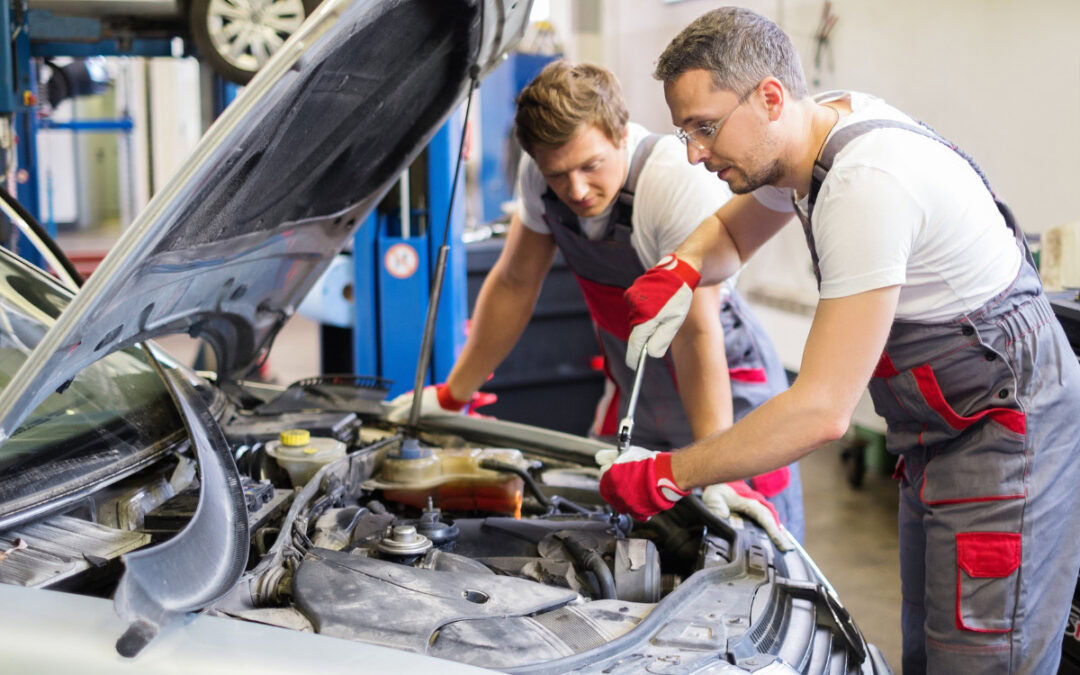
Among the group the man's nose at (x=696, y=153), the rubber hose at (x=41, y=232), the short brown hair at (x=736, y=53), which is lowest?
the rubber hose at (x=41, y=232)

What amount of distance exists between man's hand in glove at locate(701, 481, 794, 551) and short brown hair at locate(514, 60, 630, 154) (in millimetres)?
804

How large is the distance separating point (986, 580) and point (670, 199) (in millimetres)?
1050

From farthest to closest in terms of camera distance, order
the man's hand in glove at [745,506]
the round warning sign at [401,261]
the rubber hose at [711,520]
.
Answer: the round warning sign at [401,261] < the man's hand in glove at [745,506] < the rubber hose at [711,520]

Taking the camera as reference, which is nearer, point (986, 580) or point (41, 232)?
point (986, 580)

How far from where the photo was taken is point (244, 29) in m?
3.67

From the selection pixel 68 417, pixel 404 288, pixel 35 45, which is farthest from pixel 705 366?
pixel 35 45

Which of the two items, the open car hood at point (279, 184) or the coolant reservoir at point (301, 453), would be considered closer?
the open car hood at point (279, 184)

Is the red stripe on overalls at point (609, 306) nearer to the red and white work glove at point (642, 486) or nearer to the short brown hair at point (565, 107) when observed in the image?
the short brown hair at point (565, 107)

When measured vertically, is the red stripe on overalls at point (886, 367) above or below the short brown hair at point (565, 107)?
below

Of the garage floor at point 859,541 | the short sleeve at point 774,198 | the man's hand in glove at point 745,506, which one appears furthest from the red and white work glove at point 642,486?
the garage floor at point 859,541

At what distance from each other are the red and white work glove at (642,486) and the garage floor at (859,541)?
1781mm

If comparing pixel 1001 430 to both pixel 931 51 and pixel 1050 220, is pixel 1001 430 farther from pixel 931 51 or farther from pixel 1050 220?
pixel 931 51

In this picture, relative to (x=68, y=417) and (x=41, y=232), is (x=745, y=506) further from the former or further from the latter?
(x=41, y=232)

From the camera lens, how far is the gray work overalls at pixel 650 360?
2.54 m
